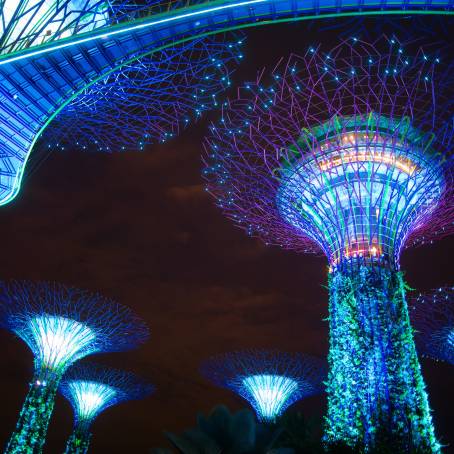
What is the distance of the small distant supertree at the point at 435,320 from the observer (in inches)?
974

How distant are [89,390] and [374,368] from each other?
88.5 feet

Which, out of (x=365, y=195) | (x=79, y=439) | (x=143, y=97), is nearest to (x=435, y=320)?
(x=365, y=195)

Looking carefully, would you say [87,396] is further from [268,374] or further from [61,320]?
[268,374]

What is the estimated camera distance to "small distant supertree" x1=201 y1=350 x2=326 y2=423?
31.9 meters

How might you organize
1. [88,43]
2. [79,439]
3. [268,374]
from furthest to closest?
[79,439], [268,374], [88,43]

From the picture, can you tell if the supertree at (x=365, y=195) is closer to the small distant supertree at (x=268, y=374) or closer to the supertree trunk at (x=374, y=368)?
the supertree trunk at (x=374, y=368)

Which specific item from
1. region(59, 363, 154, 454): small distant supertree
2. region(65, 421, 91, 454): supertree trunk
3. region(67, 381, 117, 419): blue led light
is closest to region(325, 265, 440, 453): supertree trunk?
region(59, 363, 154, 454): small distant supertree

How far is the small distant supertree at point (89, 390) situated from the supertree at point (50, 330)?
8.46 m

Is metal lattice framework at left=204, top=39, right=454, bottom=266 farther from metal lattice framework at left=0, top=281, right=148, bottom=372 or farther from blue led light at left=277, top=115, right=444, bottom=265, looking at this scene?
metal lattice framework at left=0, top=281, right=148, bottom=372

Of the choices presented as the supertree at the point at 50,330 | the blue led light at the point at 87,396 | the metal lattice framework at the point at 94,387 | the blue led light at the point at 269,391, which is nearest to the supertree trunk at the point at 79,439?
the metal lattice framework at the point at 94,387

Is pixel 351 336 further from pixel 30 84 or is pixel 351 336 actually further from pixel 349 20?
pixel 30 84

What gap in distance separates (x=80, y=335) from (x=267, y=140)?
52.1 feet

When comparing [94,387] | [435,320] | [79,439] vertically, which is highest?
[435,320]

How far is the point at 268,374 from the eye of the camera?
32594mm
